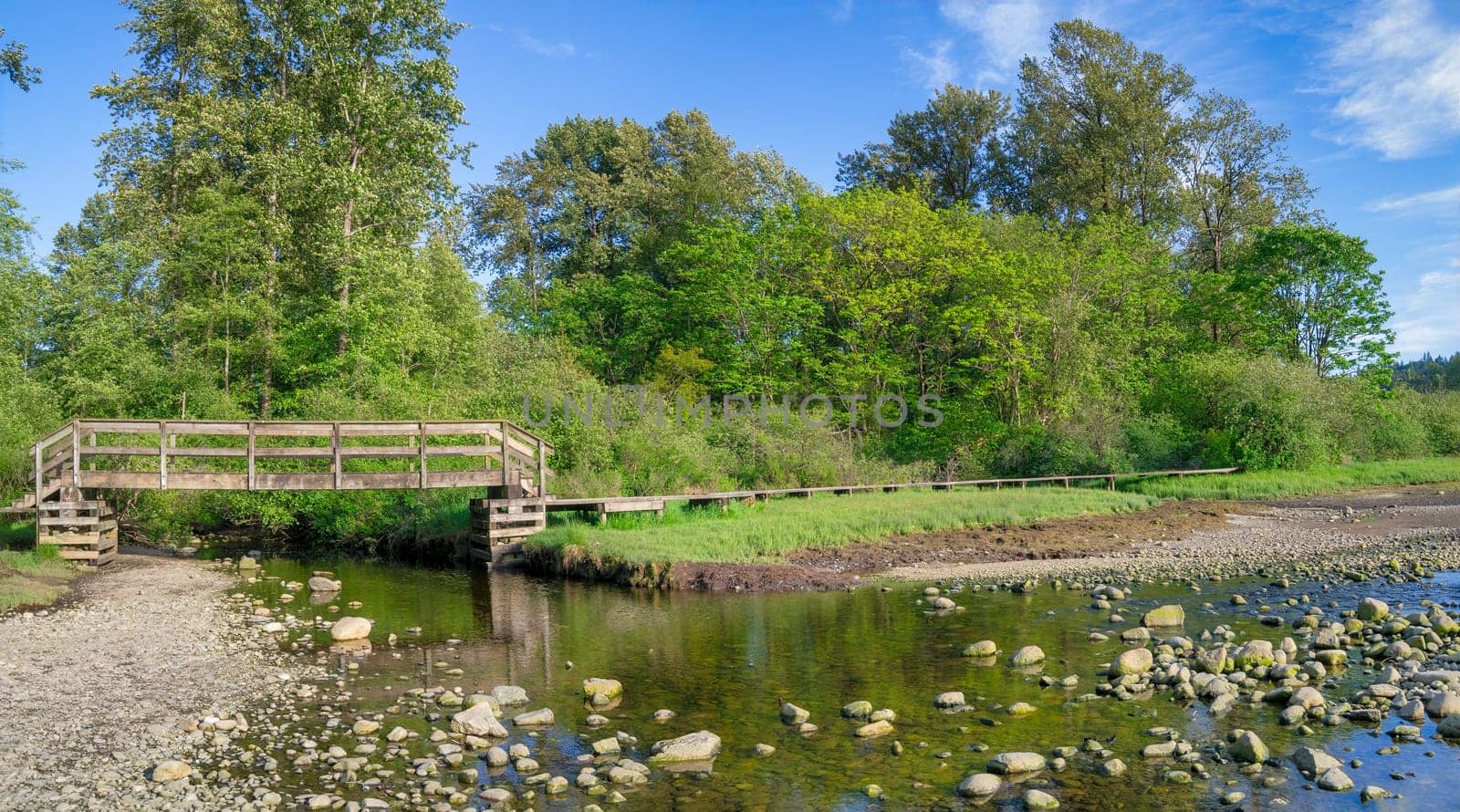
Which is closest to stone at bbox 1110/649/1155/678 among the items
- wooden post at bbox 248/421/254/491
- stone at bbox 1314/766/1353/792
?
stone at bbox 1314/766/1353/792

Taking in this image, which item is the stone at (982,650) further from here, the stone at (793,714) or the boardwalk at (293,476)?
the boardwalk at (293,476)

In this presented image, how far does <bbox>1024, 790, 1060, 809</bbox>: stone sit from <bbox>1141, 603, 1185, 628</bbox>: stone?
6.39 metres

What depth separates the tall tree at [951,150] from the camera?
167 feet

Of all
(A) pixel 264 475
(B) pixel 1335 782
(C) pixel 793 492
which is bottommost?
(B) pixel 1335 782

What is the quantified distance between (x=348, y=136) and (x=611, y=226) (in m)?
20.5

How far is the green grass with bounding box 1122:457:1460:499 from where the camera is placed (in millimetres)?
30375

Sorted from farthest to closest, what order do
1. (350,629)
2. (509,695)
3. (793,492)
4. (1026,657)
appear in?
(793,492) → (350,629) → (1026,657) → (509,695)

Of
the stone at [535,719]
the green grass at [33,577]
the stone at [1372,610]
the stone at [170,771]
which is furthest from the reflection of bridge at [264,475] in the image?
the stone at [1372,610]

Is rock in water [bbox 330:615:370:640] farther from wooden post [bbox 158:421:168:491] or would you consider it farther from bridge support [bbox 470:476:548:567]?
wooden post [bbox 158:421:168:491]

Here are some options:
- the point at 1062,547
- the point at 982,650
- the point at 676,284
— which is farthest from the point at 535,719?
the point at 676,284

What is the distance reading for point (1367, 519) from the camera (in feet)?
80.1

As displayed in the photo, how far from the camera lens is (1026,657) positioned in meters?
10.8

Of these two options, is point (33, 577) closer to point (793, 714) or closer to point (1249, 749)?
point (793, 714)

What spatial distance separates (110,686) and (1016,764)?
9.18m
